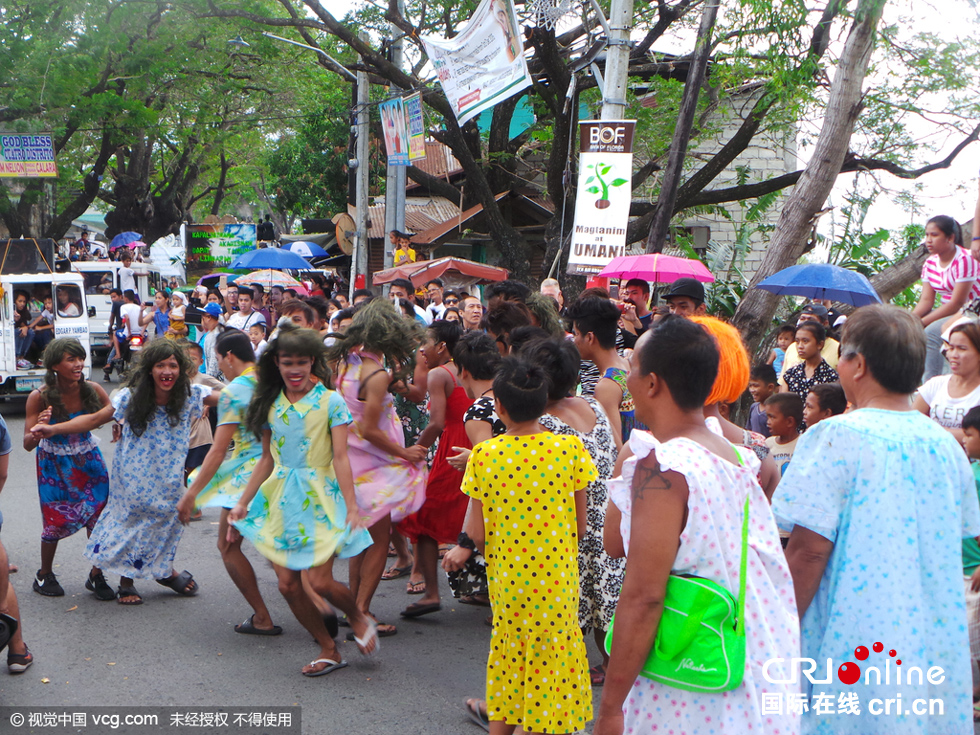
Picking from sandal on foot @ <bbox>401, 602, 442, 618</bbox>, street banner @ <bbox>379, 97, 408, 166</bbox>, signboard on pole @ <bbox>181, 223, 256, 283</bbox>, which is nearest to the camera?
sandal on foot @ <bbox>401, 602, 442, 618</bbox>

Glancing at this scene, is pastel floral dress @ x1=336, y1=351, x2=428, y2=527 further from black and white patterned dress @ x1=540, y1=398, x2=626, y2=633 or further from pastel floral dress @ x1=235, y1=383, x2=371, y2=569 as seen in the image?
black and white patterned dress @ x1=540, y1=398, x2=626, y2=633

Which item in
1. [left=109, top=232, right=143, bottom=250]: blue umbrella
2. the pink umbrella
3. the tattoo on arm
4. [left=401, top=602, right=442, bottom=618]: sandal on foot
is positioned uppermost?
the pink umbrella

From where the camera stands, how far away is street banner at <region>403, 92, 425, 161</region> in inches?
585

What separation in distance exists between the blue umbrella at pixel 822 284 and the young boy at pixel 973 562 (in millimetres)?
3827

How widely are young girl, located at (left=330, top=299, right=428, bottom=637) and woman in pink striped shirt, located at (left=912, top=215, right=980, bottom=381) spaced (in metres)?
3.68

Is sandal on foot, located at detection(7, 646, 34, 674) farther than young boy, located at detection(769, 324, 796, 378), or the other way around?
young boy, located at detection(769, 324, 796, 378)

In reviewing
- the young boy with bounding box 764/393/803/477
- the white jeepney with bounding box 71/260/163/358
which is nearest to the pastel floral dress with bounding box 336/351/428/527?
the young boy with bounding box 764/393/803/477

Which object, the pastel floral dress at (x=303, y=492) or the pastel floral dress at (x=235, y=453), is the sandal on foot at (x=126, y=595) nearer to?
the pastel floral dress at (x=235, y=453)

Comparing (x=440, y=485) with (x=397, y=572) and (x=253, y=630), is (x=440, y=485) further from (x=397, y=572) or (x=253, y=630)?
(x=253, y=630)

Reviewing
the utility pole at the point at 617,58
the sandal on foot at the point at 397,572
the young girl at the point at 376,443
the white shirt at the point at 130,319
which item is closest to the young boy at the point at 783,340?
the utility pole at the point at 617,58

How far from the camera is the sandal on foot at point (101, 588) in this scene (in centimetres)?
566

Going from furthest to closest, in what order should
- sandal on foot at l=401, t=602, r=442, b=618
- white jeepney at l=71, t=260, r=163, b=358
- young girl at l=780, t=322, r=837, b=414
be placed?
white jeepney at l=71, t=260, r=163, b=358, young girl at l=780, t=322, r=837, b=414, sandal on foot at l=401, t=602, r=442, b=618

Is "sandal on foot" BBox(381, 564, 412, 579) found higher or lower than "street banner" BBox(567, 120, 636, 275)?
lower

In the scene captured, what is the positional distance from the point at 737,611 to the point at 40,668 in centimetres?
386
